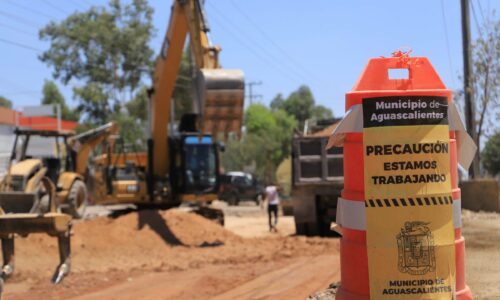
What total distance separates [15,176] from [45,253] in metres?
3.60

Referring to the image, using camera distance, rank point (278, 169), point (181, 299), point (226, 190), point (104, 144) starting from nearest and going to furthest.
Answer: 1. point (181, 299)
2. point (104, 144)
3. point (226, 190)
4. point (278, 169)

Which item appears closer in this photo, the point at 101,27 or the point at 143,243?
the point at 143,243

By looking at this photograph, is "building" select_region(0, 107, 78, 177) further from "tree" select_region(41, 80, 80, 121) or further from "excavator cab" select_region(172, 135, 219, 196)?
"tree" select_region(41, 80, 80, 121)

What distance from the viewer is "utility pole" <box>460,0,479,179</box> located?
19.6 m

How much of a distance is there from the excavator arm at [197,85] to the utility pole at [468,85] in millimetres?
7958

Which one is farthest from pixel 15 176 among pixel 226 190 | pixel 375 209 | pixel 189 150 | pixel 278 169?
pixel 278 169

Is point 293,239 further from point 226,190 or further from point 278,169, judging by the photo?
point 278,169

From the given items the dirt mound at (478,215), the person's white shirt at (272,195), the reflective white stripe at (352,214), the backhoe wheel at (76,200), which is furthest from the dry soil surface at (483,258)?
the backhoe wheel at (76,200)

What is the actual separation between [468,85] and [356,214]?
16.5 meters

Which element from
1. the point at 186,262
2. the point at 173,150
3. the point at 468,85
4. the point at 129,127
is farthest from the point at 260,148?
the point at 186,262

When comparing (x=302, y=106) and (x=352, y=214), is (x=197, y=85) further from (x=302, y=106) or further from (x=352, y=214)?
(x=302, y=106)

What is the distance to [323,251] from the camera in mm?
15047

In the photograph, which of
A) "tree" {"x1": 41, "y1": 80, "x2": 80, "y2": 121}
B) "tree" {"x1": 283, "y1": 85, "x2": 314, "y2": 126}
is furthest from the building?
"tree" {"x1": 283, "y1": 85, "x2": 314, "y2": 126}

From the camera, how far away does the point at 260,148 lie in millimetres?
63969
